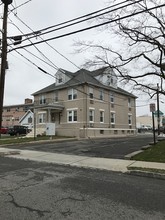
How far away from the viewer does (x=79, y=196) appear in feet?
22.3

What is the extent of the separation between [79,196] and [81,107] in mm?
28046

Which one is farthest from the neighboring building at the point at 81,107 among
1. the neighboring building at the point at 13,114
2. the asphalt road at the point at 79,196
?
the neighboring building at the point at 13,114

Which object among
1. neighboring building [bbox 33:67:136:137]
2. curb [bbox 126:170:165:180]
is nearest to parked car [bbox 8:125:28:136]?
neighboring building [bbox 33:67:136:137]

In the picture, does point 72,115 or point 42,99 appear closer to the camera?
point 72,115

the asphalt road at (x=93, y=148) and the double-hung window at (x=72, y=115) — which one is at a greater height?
the double-hung window at (x=72, y=115)

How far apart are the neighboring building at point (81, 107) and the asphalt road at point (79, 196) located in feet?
77.8

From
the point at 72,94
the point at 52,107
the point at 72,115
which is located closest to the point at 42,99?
the point at 52,107

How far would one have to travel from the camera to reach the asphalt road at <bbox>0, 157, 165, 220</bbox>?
5465 millimetres

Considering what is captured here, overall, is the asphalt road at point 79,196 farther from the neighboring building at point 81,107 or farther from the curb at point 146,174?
the neighboring building at point 81,107

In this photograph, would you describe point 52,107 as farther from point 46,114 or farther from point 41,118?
point 41,118

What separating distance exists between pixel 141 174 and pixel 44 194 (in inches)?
171

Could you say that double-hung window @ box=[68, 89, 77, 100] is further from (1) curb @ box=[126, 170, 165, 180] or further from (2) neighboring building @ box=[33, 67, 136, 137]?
(1) curb @ box=[126, 170, 165, 180]

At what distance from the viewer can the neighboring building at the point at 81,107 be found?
34812 millimetres

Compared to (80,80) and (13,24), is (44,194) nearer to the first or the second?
(13,24)
